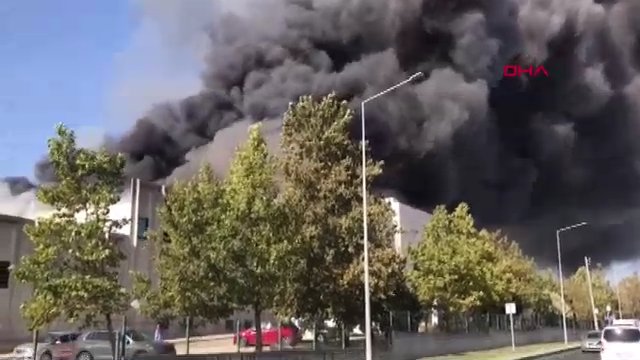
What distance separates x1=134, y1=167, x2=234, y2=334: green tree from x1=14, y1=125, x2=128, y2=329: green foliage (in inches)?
131

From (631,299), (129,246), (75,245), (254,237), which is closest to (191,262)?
(254,237)

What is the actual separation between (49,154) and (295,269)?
34.3ft

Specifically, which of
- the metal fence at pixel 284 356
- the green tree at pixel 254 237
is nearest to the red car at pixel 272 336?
the metal fence at pixel 284 356

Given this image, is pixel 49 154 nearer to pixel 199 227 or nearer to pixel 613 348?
pixel 199 227

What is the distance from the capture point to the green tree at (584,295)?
351 feet

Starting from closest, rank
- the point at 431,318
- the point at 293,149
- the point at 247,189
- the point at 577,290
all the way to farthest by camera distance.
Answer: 1. the point at 247,189
2. the point at 293,149
3. the point at 431,318
4. the point at 577,290

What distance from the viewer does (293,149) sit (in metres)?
35.9

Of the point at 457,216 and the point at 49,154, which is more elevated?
the point at 457,216

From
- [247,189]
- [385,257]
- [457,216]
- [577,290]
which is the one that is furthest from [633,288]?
[247,189]

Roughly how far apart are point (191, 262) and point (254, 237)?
2675mm

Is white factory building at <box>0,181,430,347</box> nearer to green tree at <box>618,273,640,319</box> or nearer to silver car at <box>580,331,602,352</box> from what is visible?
silver car at <box>580,331,602,352</box>

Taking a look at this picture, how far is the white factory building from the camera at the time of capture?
1870 inches

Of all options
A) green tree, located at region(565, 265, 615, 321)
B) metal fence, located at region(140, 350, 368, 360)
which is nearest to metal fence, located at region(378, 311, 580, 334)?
metal fence, located at region(140, 350, 368, 360)

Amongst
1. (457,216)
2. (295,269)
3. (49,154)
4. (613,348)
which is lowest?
(613,348)
